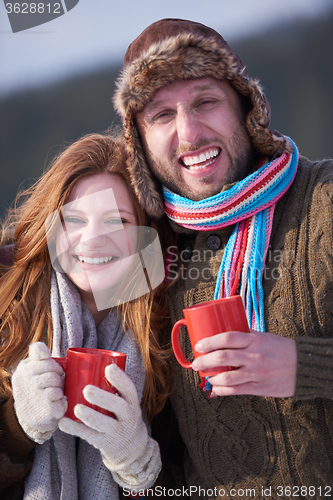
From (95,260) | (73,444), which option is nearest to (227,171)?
(95,260)

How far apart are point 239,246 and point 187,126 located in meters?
0.45

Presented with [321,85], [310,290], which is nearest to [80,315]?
[310,290]

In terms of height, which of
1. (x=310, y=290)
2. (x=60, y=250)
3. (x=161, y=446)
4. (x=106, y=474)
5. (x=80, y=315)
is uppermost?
(x=60, y=250)

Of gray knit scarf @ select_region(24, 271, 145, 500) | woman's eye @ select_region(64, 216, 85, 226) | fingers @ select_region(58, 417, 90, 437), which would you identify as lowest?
gray knit scarf @ select_region(24, 271, 145, 500)

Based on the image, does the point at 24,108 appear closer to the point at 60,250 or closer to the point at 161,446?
the point at 60,250

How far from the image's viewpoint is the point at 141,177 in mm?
1503

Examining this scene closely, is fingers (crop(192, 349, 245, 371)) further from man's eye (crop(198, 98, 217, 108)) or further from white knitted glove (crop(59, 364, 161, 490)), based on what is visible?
man's eye (crop(198, 98, 217, 108))

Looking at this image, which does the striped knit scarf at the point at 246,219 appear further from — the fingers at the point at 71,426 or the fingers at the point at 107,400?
the fingers at the point at 71,426

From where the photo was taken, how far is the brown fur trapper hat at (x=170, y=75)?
4.57ft

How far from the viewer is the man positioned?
120cm

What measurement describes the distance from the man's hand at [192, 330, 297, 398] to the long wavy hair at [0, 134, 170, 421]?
38cm

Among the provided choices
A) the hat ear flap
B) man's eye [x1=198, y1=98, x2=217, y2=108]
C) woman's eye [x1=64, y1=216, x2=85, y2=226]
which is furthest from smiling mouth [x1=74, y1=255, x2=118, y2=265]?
man's eye [x1=198, y1=98, x2=217, y2=108]

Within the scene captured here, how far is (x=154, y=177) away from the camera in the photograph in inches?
61.9

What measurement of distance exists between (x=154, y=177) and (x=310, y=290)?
71 cm
